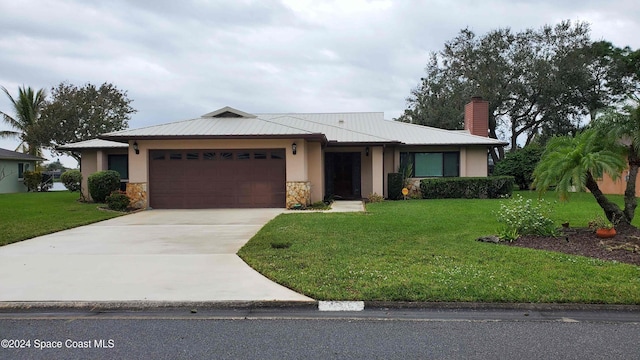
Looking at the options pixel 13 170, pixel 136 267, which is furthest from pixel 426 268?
pixel 13 170

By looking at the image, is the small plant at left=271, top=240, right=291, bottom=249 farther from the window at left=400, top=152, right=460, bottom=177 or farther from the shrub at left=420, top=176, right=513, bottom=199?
the window at left=400, top=152, right=460, bottom=177

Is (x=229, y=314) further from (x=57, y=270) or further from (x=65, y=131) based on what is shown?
(x=65, y=131)

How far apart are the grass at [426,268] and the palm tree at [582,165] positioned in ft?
5.52

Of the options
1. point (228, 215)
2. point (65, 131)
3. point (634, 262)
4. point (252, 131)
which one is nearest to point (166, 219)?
point (228, 215)

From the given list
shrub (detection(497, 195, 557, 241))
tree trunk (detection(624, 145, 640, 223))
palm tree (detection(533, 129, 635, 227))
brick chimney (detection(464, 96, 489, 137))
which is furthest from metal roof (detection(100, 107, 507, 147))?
tree trunk (detection(624, 145, 640, 223))

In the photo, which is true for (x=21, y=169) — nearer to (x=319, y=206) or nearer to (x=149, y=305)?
(x=319, y=206)

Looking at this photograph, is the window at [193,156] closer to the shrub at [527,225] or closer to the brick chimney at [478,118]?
the shrub at [527,225]

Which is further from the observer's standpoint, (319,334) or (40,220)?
(40,220)

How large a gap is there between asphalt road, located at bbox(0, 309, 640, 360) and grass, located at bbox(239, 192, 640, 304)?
15.6 inches

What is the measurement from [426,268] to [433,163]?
1519 centimetres

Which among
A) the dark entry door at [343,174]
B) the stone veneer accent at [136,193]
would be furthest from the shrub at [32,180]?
the dark entry door at [343,174]

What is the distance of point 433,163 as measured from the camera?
2125 centimetres

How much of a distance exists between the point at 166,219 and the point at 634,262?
11.3 m

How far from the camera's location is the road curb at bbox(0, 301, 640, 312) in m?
5.22
